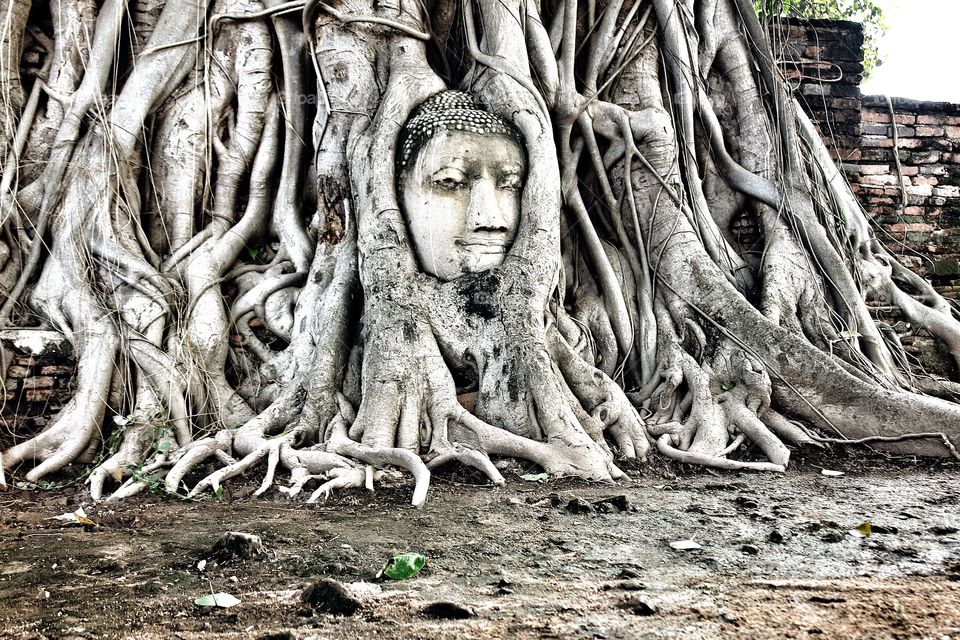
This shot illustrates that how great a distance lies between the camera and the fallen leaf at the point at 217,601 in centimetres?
157

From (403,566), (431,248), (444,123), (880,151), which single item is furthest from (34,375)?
(880,151)

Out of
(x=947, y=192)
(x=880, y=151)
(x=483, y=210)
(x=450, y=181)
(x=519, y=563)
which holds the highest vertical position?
(x=880, y=151)

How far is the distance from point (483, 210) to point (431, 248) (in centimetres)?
31

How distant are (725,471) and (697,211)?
1.70 metres

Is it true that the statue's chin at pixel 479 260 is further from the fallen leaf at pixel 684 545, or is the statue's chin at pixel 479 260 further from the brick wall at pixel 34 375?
the brick wall at pixel 34 375

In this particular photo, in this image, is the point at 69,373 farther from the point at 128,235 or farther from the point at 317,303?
the point at 317,303

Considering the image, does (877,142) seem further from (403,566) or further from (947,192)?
(403,566)

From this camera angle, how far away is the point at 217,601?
1578 mm

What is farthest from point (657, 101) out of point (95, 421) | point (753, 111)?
point (95, 421)

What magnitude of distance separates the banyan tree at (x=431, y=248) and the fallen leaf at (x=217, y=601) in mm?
983

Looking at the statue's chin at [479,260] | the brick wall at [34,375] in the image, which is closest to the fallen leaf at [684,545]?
the statue's chin at [479,260]

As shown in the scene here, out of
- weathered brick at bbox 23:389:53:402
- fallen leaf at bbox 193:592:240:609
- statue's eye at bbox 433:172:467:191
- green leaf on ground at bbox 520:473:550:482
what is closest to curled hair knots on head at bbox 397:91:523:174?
statue's eye at bbox 433:172:467:191

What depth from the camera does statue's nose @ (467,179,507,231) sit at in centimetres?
341

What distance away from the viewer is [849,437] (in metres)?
3.32
